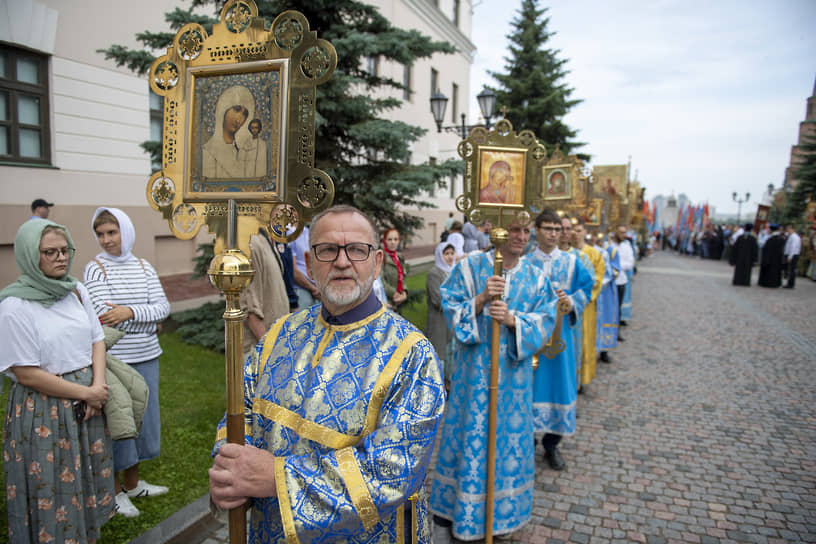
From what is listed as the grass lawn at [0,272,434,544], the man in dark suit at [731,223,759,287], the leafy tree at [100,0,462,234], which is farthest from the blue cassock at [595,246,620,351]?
the man in dark suit at [731,223,759,287]

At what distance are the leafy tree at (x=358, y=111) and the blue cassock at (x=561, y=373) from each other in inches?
103

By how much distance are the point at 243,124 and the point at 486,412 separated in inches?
97.8

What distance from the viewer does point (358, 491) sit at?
60.7 inches

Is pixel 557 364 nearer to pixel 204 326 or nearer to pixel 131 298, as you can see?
pixel 131 298

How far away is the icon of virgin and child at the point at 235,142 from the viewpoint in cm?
178

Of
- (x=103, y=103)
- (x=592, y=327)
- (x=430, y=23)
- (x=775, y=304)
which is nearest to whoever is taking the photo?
(x=592, y=327)

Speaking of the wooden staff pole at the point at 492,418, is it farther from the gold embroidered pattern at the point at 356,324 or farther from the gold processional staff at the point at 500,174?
the gold embroidered pattern at the point at 356,324

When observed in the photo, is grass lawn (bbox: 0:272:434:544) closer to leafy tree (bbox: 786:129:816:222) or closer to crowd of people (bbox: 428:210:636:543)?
crowd of people (bbox: 428:210:636:543)

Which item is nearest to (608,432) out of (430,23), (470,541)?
(470,541)

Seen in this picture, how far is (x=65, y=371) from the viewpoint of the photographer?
9.11 feet

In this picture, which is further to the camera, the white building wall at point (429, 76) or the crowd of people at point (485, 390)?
the white building wall at point (429, 76)

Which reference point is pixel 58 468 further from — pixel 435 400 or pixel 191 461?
pixel 435 400

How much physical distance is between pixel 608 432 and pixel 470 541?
2709 mm

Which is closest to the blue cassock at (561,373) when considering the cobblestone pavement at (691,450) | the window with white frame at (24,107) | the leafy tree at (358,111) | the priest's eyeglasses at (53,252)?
the cobblestone pavement at (691,450)
